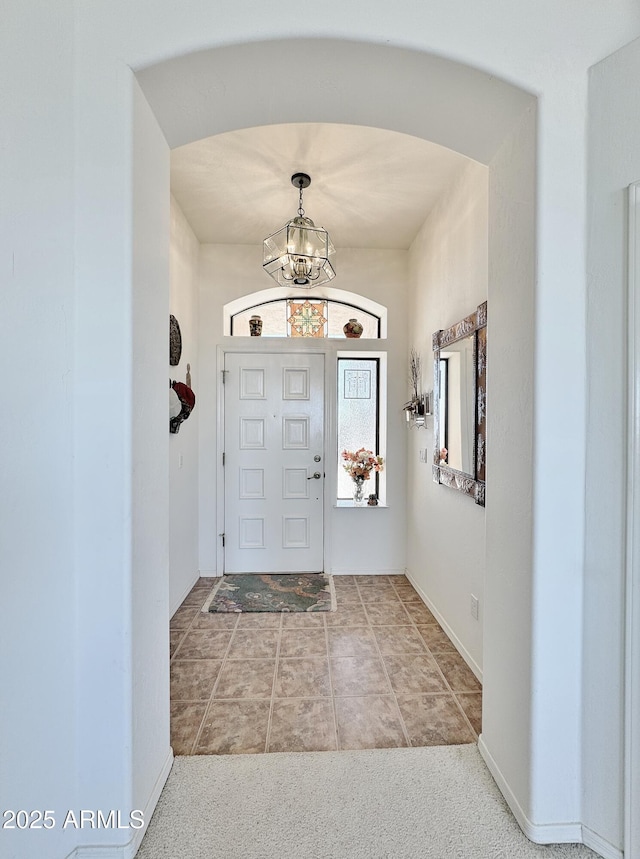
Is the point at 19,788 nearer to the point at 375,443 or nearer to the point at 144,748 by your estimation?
the point at 144,748

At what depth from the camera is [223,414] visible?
367cm

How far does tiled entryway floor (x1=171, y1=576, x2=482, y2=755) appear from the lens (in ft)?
5.80

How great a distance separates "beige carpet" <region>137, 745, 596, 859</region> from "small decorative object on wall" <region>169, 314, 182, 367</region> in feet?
7.39

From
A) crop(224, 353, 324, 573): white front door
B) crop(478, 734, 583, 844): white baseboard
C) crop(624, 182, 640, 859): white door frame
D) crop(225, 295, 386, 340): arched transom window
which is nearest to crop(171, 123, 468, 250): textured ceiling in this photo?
crop(225, 295, 386, 340): arched transom window

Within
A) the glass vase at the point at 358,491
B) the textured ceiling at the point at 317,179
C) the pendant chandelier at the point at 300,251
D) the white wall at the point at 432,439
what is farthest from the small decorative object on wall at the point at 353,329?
the glass vase at the point at 358,491

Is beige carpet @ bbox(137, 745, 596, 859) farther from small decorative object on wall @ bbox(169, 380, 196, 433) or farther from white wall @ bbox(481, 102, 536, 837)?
small decorative object on wall @ bbox(169, 380, 196, 433)

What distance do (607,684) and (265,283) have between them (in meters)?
3.41

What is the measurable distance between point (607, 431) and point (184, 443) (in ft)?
9.02

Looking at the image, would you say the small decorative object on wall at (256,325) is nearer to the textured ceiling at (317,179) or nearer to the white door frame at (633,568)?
the textured ceiling at (317,179)

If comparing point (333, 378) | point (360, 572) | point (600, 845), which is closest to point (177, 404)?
point (333, 378)

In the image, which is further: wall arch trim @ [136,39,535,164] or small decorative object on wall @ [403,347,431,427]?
small decorative object on wall @ [403,347,431,427]

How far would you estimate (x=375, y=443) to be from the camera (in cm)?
386

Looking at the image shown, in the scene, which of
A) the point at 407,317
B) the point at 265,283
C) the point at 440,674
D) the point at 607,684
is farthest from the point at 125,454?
the point at 407,317

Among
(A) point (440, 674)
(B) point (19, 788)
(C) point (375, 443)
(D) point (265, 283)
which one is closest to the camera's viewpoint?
(B) point (19, 788)
